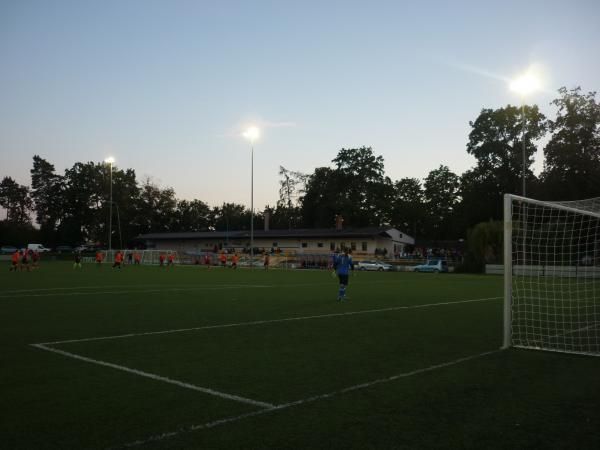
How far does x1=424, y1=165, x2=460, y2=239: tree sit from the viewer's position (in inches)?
3580

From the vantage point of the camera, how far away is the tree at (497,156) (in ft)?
213

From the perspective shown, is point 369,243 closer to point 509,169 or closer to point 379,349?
point 509,169

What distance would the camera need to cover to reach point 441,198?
301ft

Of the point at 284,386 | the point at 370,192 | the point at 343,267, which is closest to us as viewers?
the point at 284,386

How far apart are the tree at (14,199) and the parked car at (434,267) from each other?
109m

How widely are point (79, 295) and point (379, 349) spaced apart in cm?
1370

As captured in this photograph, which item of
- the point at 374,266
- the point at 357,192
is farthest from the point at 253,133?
the point at 357,192

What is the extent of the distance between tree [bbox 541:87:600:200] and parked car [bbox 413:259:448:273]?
13488 millimetres

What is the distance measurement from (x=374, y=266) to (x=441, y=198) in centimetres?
4072

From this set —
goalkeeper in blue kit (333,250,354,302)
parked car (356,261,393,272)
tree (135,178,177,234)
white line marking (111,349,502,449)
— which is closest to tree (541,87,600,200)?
parked car (356,261,393,272)

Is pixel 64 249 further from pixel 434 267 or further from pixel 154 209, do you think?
pixel 434 267

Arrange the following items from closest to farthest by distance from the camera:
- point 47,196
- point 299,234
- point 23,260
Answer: point 23,260 < point 299,234 < point 47,196

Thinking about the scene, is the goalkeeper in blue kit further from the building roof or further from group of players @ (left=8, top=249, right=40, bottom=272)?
the building roof

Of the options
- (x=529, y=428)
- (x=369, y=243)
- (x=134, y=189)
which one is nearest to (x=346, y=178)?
(x=369, y=243)
